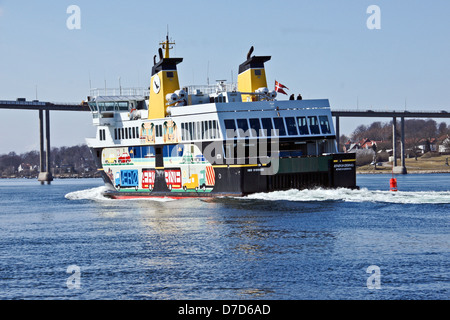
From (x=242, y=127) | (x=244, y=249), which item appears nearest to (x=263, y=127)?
(x=242, y=127)

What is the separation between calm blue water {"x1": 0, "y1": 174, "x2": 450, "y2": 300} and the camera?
20.1m

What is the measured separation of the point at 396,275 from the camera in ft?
69.7

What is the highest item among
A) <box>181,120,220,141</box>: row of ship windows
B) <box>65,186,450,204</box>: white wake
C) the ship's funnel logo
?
the ship's funnel logo

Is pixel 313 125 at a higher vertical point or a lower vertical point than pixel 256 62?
lower

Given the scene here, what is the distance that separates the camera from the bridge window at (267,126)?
46669 millimetres

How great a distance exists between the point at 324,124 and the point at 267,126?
399cm

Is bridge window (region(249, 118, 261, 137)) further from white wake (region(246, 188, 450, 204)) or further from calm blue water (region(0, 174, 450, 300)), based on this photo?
calm blue water (region(0, 174, 450, 300))

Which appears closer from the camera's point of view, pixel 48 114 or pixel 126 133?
pixel 126 133

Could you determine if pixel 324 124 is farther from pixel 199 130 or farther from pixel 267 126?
pixel 199 130

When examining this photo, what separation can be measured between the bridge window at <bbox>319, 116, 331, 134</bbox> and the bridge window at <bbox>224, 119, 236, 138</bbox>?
5.92 m

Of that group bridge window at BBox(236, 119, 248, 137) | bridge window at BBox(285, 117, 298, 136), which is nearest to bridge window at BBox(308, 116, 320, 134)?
bridge window at BBox(285, 117, 298, 136)

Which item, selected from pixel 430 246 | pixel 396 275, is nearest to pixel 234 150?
pixel 430 246

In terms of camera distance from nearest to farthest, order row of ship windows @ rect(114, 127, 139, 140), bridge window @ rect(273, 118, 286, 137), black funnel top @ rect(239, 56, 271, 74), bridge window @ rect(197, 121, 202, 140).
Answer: bridge window @ rect(273, 118, 286, 137), bridge window @ rect(197, 121, 202, 140), black funnel top @ rect(239, 56, 271, 74), row of ship windows @ rect(114, 127, 139, 140)

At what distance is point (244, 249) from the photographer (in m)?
26.6
